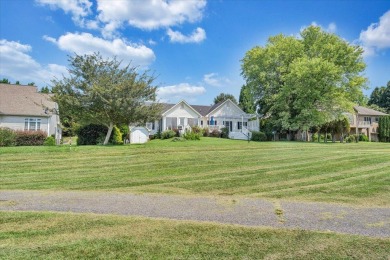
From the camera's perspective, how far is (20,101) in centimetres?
2858

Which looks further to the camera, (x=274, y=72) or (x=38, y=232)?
(x=274, y=72)

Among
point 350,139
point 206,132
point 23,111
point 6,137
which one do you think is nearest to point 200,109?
point 206,132

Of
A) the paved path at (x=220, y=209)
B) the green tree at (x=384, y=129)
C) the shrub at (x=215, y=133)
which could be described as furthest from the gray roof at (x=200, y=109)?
the paved path at (x=220, y=209)

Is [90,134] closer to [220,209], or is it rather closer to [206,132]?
[206,132]

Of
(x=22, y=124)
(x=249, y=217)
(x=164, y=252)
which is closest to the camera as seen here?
(x=164, y=252)

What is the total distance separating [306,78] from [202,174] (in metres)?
26.4

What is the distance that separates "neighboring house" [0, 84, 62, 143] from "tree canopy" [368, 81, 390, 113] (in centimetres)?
7834

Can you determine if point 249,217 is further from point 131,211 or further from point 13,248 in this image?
point 13,248

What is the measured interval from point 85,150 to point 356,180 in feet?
47.7

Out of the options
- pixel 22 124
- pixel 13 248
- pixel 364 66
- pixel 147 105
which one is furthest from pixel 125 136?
pixel 364 66

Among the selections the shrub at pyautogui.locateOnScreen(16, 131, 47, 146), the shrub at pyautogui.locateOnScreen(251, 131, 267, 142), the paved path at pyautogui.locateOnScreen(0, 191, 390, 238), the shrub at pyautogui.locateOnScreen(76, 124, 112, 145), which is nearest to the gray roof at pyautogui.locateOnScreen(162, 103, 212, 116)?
the shrub at pyautogui.locateOnScreen(251, 131, 267, 142)

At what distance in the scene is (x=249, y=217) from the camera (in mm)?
5980

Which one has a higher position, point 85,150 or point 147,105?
point 147,105

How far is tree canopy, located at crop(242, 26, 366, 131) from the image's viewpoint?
3294 cm
